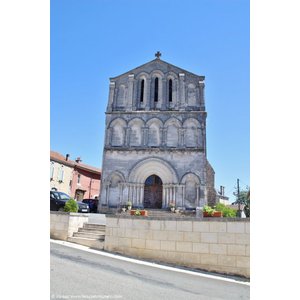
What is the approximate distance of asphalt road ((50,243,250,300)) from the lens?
4305 millimetres

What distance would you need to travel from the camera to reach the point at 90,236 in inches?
362

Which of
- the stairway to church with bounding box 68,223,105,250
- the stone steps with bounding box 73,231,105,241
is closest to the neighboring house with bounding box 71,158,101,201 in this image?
the stairway to church with bounding box 68,223,105,250

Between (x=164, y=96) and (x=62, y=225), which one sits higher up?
(x=164, y=96)

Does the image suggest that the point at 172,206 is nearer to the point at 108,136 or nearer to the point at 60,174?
the point at 108,136

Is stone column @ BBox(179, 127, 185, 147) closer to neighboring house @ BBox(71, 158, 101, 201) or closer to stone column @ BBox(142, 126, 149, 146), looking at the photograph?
stone column @ BBox(142, 126, 149, 146)

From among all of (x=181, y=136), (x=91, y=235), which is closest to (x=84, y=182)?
(x=181, y=136)

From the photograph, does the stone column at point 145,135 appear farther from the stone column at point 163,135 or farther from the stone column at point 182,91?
the stone column at point 182,91

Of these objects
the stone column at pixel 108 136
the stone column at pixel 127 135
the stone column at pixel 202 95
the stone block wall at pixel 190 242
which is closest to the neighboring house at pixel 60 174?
the stone column at pixel 108 136

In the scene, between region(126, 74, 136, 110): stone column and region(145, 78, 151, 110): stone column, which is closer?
region(145, 78, 151, 110): stone column

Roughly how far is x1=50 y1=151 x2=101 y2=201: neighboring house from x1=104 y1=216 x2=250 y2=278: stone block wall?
1878 centimetres

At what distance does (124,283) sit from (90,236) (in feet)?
15.1

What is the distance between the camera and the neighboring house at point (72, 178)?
2564 centimetres

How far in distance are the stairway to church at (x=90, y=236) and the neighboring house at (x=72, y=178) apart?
53.4 feet
